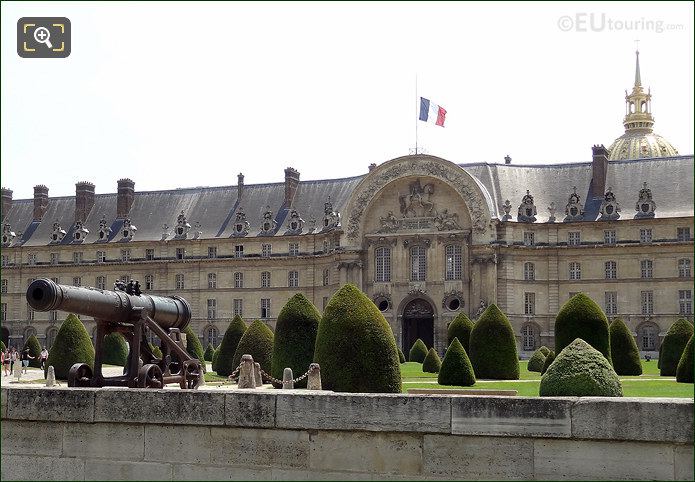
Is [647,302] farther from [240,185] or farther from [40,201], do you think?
[40,201]

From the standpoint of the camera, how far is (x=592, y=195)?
196 feet

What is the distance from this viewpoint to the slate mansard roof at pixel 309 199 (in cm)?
5872

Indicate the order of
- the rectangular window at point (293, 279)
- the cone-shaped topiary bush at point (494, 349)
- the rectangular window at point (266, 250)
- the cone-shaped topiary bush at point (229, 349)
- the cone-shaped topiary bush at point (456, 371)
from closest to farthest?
the cone-shaped topiary bush at point (456, 371) < the cone-shaped topiary bush at point (494, 349) < the cone-shaped topiary bush at point (229, 349) < the rectangular window at point (293, 279) < the rectangular window at point (266, 250)

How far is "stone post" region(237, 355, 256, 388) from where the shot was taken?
25.7m

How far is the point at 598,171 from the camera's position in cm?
6016

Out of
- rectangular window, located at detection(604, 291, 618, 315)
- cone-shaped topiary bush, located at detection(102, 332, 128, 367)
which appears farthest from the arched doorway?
cone-shaped topiary bush, located at detection(102, 332, 128, 367)

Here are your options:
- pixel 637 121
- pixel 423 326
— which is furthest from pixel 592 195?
pixel 637 121

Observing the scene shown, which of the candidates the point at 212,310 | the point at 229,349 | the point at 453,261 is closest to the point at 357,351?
the point at 229,349

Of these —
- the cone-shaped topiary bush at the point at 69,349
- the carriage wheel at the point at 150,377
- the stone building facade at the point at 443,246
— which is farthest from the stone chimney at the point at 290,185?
the carriage wheel at the point at 150,377

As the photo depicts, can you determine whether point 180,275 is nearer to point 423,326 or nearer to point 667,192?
point 423,326

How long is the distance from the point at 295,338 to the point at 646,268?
1477 inches

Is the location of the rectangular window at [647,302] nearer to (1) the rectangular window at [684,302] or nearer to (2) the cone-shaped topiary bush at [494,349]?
(1) the rectangular window at [684,302]

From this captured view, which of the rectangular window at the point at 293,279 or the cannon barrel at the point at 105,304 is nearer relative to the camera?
the cannon barrel at the point at 105,304

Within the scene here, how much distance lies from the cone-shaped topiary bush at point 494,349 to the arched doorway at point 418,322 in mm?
26127
